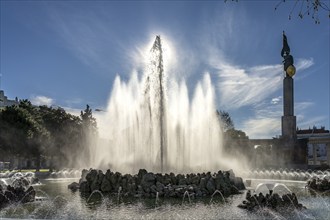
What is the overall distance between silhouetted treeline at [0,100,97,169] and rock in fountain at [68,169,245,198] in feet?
89.4

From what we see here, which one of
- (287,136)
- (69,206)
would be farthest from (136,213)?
(287,136)

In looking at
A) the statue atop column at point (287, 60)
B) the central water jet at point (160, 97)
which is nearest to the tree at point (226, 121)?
the statue atop column at point (287, 60)

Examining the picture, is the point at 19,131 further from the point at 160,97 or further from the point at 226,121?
the point at 226,121

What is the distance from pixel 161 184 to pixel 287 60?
4998cm

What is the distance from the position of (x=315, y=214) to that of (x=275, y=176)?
23.2 m

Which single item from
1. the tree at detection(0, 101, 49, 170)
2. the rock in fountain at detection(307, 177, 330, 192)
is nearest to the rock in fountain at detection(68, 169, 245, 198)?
the rock in fountain at detection(307, 177, 330, 192)

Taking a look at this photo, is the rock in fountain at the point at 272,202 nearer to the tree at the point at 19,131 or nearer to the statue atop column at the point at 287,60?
the tree at the point at 19,131

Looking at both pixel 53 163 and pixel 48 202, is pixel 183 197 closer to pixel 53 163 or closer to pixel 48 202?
pixel 48 202

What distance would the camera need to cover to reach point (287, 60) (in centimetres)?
6331

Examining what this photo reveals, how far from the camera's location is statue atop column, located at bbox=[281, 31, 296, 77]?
203 feet

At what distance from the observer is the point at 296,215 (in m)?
14.3

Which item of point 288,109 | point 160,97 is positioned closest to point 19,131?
point 160,97

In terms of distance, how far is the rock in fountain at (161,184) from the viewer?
2011cm

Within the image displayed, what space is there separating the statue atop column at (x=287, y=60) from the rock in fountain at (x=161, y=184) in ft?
143
